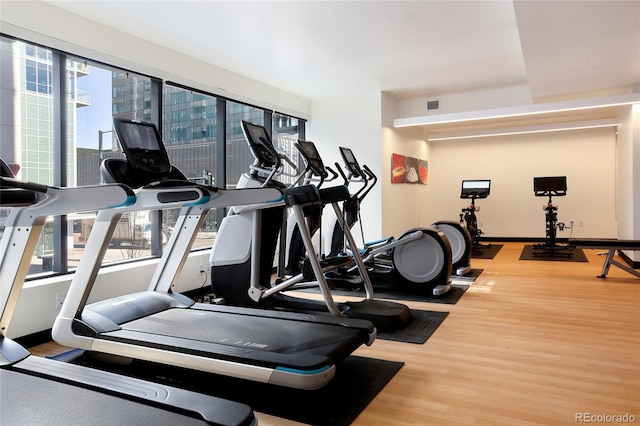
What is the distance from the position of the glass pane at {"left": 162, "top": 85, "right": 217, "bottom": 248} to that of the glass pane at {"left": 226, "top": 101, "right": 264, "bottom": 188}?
0.81 ft

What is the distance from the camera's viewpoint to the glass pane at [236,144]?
5598mm

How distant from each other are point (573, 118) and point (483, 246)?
2.76 meters

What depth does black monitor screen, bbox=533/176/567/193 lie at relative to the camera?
752 centimetres

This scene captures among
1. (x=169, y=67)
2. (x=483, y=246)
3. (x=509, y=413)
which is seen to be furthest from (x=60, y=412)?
(x=483, y=246)

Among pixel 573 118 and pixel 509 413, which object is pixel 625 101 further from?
pixel 509 413

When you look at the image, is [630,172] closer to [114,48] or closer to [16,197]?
[114,48]

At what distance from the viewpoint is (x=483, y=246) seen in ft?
26.9

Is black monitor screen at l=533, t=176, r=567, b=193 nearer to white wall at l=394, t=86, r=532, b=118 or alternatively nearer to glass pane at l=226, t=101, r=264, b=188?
white wall at l=394, t=86, r=532, b=118

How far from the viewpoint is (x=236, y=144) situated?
18.8ft

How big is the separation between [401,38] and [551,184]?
4619 millimetres

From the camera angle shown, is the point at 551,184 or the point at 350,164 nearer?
the point at 350,164

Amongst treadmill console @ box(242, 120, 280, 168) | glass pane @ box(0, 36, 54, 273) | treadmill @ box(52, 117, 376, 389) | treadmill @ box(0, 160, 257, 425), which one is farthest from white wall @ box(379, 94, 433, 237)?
treadmill @ box(0, 160, 257, 425)

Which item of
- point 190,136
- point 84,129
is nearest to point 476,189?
point 190,136

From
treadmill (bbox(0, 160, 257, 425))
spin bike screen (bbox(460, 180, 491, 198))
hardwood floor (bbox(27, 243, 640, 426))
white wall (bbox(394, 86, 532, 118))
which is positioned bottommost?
hardwood floor (bbox(27, 243, 640, 426))
